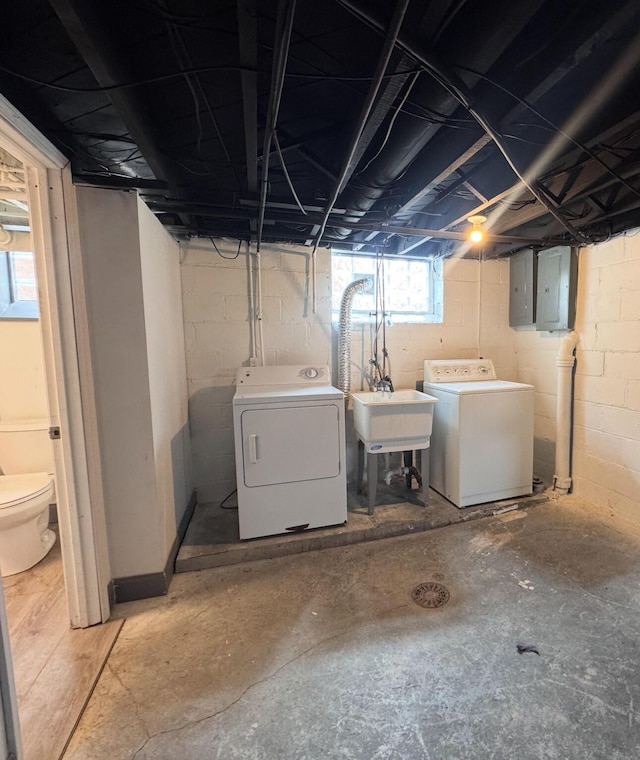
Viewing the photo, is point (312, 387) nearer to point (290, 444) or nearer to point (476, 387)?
point (290, 444)

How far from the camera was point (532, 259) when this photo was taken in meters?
2.88

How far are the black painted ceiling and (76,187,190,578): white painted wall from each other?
0.69 feet

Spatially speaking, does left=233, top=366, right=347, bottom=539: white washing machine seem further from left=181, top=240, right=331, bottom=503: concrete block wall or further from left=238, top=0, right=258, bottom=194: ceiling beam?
left=238, top=0, right=258, bottom=194: ceiling beam

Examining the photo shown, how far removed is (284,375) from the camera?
2527mm

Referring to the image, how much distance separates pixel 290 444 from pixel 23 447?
1.91m

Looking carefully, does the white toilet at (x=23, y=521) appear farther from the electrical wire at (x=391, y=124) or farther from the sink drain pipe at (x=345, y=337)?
the electrical wire at (x=391, y=124)

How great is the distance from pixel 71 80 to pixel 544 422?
149 inches

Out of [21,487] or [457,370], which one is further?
[457,370]

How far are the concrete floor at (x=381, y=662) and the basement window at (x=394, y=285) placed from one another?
1.96 metres

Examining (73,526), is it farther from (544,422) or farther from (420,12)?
(544,422)

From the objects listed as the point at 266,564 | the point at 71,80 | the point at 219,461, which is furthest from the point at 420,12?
the point at 219,461

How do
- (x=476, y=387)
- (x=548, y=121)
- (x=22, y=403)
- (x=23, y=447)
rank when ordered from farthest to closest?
(x=476, y=387) < (x=22, y=403) < (x=23, y=447) < (x=548, y=121)

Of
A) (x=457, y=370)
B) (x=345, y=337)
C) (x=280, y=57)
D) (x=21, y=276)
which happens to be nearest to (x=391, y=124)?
(x=280, y=57)

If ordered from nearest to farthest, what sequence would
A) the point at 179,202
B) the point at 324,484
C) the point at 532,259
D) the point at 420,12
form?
the point at 420,12 → the point at 179,202 → the point at 324,484 → the point at 532,259
